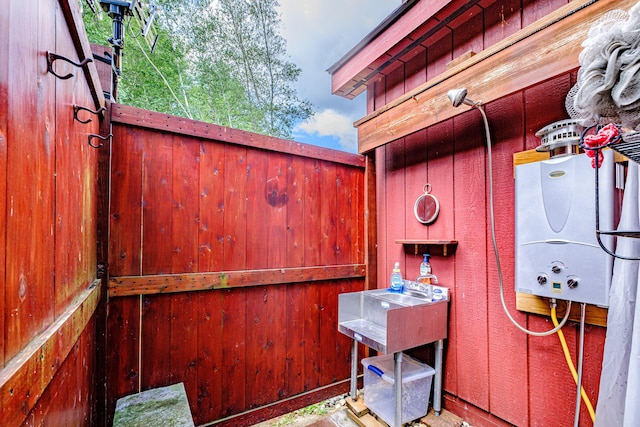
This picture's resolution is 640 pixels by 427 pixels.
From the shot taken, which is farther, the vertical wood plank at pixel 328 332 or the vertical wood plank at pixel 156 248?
the vertical wood plank at pixel 328 332

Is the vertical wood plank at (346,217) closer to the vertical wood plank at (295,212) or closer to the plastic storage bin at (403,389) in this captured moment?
the vertical wood plank at (295,212)

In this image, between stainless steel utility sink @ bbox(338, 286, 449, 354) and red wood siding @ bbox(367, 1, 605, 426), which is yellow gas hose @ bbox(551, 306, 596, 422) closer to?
red wood siding @ bbox(367, 1, 605, 426)

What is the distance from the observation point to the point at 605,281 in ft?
3.93

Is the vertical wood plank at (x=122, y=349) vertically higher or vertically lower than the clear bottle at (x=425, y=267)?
lower

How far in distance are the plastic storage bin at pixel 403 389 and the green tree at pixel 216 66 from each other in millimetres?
4516

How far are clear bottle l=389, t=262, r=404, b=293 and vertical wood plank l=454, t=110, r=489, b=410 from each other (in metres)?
0.40

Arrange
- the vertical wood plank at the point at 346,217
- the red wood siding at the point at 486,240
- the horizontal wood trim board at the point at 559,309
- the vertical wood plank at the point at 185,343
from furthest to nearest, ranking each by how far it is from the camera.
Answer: the vertical wood plank at the point at 346,217 → the vertical wood plank at the point at 185,343 → the red wood siding at the point at 486,240 → the horizontal wood trim board at the point at 559,309

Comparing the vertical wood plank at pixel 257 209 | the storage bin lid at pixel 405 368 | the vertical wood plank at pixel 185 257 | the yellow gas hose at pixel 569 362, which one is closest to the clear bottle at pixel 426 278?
the storage bin lid at pixel 405 368

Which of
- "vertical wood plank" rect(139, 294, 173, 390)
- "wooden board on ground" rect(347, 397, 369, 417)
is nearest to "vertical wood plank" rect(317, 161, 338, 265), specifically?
"wooden board on ground" rect(347, 397, 369, 417)

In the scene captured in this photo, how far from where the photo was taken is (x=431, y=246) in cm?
213

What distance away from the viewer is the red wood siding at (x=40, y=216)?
0.55 meters

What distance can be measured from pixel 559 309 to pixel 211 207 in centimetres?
199

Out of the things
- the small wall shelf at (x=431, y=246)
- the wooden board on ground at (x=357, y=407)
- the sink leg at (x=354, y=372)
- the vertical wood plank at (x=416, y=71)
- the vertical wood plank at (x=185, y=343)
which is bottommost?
the wooden board on ground at (x=357, y=407)

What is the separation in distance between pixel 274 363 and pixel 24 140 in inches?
76.2
